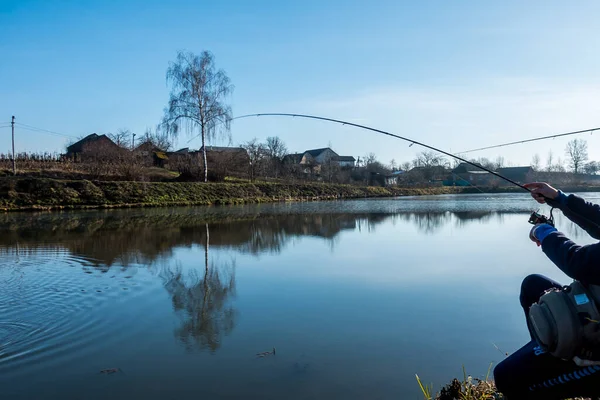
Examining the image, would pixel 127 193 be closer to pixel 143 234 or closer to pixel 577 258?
pixel 143 234

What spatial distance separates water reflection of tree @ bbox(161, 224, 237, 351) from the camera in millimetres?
5023

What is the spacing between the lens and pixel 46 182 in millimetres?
25516

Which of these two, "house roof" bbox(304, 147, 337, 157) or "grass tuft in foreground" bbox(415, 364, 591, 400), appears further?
"house roof" bbox(304, 147, 337, 157)

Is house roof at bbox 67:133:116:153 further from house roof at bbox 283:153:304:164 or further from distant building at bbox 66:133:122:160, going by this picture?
house roof at bbox 283:153:304:164

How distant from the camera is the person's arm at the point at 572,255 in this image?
219 cm

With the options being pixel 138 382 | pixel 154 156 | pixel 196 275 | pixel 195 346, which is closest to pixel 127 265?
pixel 196 275

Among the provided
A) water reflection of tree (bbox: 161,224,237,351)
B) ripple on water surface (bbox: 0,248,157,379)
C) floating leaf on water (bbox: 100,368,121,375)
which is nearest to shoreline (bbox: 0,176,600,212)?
ripple on water surface (bbox: 0,248,157,379)

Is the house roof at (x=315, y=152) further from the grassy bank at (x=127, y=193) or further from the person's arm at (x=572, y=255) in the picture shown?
the person's arm at (x=572, y=255)

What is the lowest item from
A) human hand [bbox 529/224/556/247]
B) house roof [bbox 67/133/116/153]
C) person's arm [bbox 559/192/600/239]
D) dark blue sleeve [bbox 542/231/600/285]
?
dark blue sleeve [bbox 542/231/600/285]

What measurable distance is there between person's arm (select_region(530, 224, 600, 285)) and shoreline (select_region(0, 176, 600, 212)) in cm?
2499

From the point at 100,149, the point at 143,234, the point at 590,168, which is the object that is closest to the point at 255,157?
the point at 100,149

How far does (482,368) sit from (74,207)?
2443 cm

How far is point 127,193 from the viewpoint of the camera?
27891mm

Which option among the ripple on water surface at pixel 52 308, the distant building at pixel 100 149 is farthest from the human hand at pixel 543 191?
the distant building at pixel 100 149
